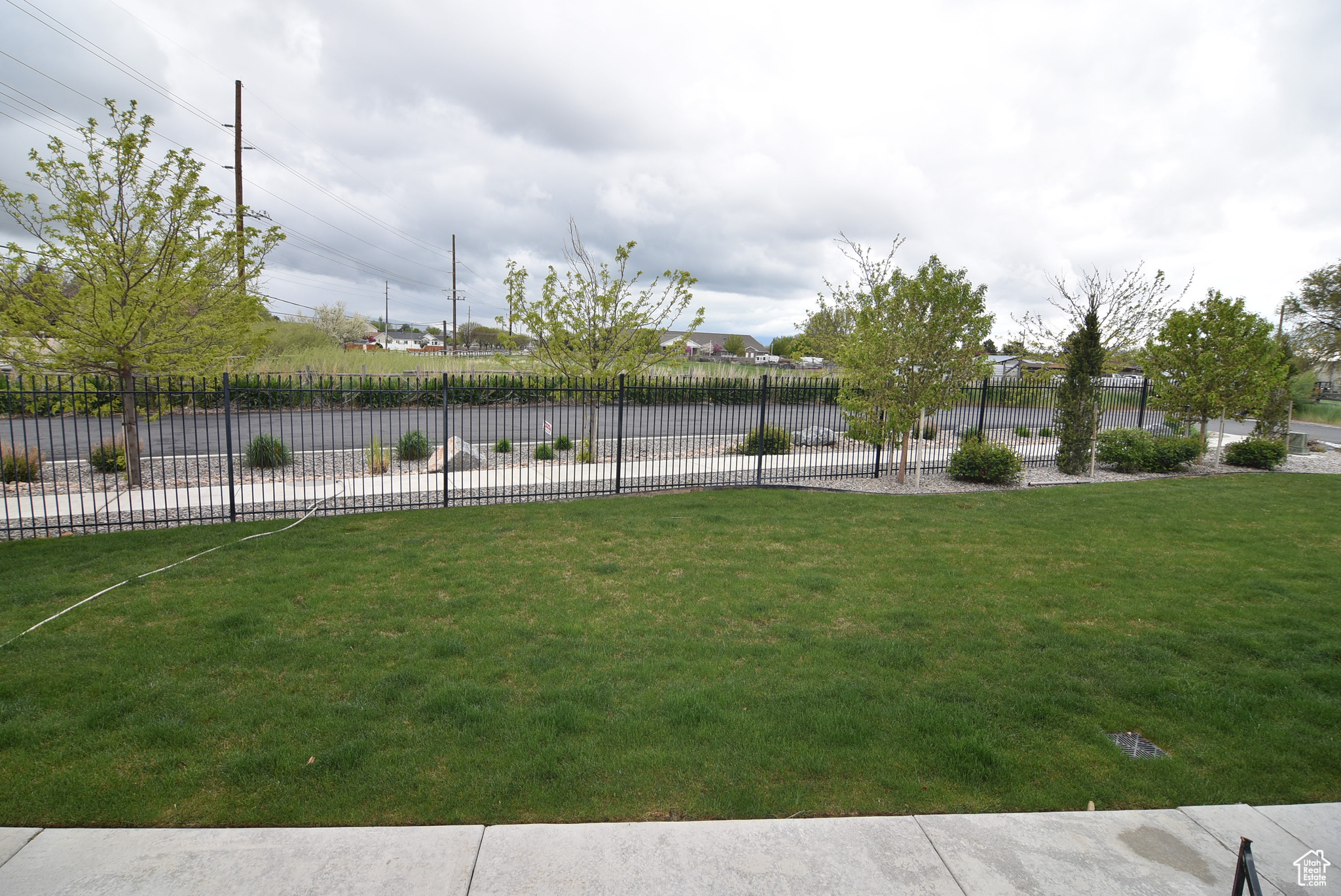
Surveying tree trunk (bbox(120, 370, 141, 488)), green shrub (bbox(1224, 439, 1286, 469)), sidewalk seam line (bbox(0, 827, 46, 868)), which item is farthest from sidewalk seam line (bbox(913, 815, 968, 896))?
green shrub (bbox(1224, 439, 1286, 469))

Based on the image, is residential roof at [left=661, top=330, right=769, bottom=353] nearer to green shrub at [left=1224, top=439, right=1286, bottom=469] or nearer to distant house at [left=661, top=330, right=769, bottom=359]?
distant house at [left=661, top=330, right=769, bottom=359]

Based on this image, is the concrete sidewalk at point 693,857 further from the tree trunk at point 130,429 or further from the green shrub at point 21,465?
the green shrub at point 21,465

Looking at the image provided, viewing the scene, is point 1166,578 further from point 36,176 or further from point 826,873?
point 36,176

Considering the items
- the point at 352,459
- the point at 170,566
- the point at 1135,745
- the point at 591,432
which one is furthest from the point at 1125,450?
the point at 170,566

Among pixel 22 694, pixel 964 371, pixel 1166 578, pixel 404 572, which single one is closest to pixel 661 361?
pixel 964 371

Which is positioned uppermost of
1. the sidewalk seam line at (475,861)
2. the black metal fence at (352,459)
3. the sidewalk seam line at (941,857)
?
the black metal fence at (352,459)

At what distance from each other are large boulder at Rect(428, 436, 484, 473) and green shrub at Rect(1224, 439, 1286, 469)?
1737cm

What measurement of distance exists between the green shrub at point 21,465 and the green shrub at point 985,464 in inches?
618

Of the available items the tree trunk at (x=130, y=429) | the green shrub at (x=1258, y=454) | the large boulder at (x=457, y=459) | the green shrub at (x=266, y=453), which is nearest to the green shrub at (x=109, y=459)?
the tree trunk at (x=130, y=429)

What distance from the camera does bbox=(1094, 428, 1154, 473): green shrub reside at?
46.6ft

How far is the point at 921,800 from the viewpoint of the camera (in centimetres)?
329

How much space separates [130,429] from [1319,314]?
68.4m

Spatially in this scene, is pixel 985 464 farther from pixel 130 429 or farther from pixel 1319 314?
pixel 1319 314

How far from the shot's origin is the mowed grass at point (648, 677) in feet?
11.0
